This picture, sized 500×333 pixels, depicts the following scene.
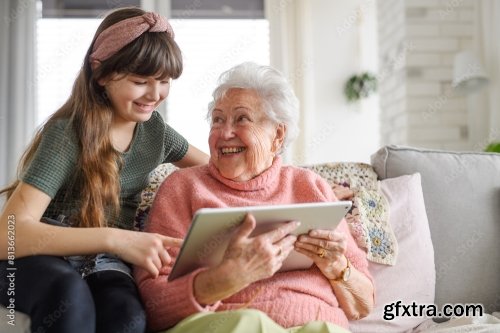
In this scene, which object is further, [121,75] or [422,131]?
[422,131]

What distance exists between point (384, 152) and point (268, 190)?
0.61 metres

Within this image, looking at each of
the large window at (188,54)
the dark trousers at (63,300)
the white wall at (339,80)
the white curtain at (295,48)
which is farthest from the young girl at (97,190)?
the white wall at (339,80)

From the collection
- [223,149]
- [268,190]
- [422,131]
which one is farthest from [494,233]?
[422,131]

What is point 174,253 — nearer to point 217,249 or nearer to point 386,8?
point 217,249

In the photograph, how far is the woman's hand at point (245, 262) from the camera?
1225 millimetres

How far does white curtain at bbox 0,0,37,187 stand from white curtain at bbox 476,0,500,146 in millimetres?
3372

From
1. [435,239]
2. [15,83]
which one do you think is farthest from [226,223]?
[15,83]

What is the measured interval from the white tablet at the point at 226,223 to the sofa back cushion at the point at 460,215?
2.34 feet

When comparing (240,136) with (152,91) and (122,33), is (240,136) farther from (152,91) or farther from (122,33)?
(122,33)

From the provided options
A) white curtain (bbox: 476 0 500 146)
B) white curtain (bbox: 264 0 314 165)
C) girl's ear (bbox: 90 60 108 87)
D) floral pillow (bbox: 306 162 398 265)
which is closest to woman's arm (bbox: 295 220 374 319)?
floral pillow (bbox: 306 162 398 265)

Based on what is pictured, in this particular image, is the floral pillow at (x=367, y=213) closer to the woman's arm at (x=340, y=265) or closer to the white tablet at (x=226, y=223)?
the woman's arm at (x=340, y=265)

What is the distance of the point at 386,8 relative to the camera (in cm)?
421

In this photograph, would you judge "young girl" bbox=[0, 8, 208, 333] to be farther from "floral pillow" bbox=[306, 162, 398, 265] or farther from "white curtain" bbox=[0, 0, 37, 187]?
"white curtain" bbox=[0, 0, 37, 187]

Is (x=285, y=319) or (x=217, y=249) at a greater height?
(x=217, y=249)
